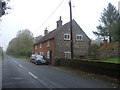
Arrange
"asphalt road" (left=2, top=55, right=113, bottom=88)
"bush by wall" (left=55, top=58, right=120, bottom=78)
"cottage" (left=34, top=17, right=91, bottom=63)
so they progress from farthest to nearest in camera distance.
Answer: "cottage" (left=34, top=17, right=91, bottom=63) < "bush by wall" (left=55, top=58, right=120, bottom=78) < "asphalt road" (left=2, top=55, right=113, bottom=88)

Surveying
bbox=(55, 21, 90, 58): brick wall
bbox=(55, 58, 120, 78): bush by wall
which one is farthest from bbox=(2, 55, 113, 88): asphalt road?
bbox=(55, 21, 90, 58): brick wall

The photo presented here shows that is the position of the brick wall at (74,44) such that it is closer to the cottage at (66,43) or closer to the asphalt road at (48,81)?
the cottage at (66,43)

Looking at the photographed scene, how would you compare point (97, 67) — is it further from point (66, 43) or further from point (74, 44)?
point (74, 44)

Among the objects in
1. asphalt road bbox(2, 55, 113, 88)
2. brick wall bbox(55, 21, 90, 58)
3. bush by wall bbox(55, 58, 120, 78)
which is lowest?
asphalt road bbox(2, 55, 113, 88)

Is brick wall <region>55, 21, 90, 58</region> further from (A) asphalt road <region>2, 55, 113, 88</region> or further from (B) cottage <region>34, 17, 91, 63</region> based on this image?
(A) asphalt road <region>2, 55, 113, 88</region>

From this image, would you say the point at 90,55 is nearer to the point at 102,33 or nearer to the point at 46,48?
the point at 46,48

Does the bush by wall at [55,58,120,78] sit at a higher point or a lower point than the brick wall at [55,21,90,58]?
lower

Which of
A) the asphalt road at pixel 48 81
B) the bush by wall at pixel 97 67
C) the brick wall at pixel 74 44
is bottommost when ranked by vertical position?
the asphalt road at pixel 48 81

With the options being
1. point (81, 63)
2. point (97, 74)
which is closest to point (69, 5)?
point (81, 63)

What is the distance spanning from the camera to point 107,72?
15336 millimetres

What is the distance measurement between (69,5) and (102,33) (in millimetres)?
40932

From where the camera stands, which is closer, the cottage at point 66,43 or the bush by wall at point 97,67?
the bush by wall at point 97,67

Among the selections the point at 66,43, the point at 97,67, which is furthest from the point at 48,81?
the point at 66,43

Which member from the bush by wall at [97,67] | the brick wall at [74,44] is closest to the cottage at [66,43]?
the brick wall at [74,44]
